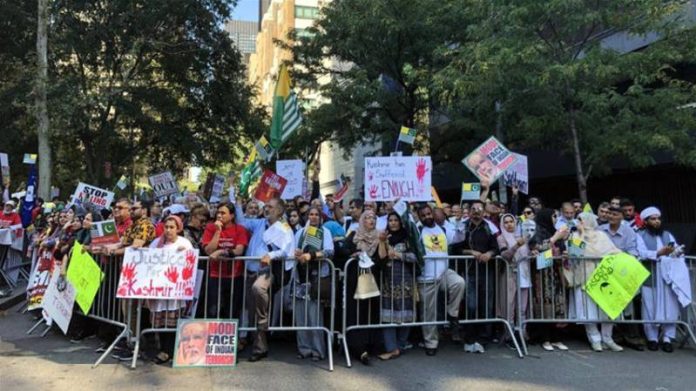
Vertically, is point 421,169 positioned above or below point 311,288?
above

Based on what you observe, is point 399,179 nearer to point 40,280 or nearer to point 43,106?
point 40,280

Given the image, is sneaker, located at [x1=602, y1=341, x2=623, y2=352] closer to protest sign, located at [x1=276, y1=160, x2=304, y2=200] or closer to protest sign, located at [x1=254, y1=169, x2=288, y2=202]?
protest sign, located at [x1=254, y1=169, x2=288, y2=202]

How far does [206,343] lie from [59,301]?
7.69 ft

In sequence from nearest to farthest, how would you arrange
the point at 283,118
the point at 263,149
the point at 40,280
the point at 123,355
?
1. the point at 123,355
2. the point at 40,280
3. the point at 283,118
4. the point at 263,149

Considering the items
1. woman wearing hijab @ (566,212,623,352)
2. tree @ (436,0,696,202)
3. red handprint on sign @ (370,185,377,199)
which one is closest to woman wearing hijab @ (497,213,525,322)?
woman wearing hijab @ (566,212,623,352)

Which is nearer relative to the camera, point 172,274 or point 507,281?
point 172,274

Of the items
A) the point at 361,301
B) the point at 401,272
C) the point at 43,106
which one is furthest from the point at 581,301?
the point at 43,106

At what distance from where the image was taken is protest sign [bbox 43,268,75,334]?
7129 millimetres

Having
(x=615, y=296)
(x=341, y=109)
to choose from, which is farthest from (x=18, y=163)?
(x=615, y=296)

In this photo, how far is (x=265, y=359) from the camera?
21.7ft

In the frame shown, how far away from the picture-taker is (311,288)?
6.72 m

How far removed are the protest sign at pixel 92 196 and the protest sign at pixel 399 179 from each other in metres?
5.80

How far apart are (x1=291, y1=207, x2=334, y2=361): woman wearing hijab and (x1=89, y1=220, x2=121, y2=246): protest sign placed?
2.13m

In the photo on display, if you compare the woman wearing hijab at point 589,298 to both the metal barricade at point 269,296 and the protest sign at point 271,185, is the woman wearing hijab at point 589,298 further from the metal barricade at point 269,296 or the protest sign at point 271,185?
the protest sign at point 271,185
